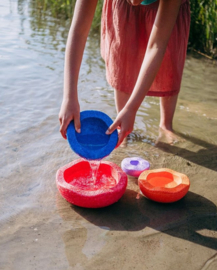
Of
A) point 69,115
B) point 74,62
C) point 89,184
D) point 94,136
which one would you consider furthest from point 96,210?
point 74,62

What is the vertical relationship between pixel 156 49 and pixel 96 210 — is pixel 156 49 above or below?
above

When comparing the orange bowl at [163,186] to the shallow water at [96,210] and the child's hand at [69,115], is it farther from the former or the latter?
the child's hand at [69,115]

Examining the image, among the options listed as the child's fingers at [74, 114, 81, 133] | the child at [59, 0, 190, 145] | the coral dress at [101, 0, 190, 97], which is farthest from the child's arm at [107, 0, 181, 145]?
the coral dress at [101, 0, 190, 97]

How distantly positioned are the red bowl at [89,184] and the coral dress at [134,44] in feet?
2.57

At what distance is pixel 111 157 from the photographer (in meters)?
2.71

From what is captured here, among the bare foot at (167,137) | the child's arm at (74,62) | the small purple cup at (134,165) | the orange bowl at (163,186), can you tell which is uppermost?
the child's arm at (74,62)

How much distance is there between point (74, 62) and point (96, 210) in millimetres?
891

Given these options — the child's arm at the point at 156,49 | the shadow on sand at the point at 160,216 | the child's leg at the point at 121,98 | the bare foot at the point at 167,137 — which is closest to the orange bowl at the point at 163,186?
the shadow on sand at the point at 160,216

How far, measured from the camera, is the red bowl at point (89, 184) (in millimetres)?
2041

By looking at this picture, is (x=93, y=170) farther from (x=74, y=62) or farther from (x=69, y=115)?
→ (x=74, y=62)

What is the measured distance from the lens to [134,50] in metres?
2.78

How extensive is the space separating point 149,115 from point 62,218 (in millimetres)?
1706

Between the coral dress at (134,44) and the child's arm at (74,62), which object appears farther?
the coral dress at (134,44)

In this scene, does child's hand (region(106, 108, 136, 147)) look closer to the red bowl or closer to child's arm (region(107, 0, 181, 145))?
child's arm (region(107, 0, 181, 145))
